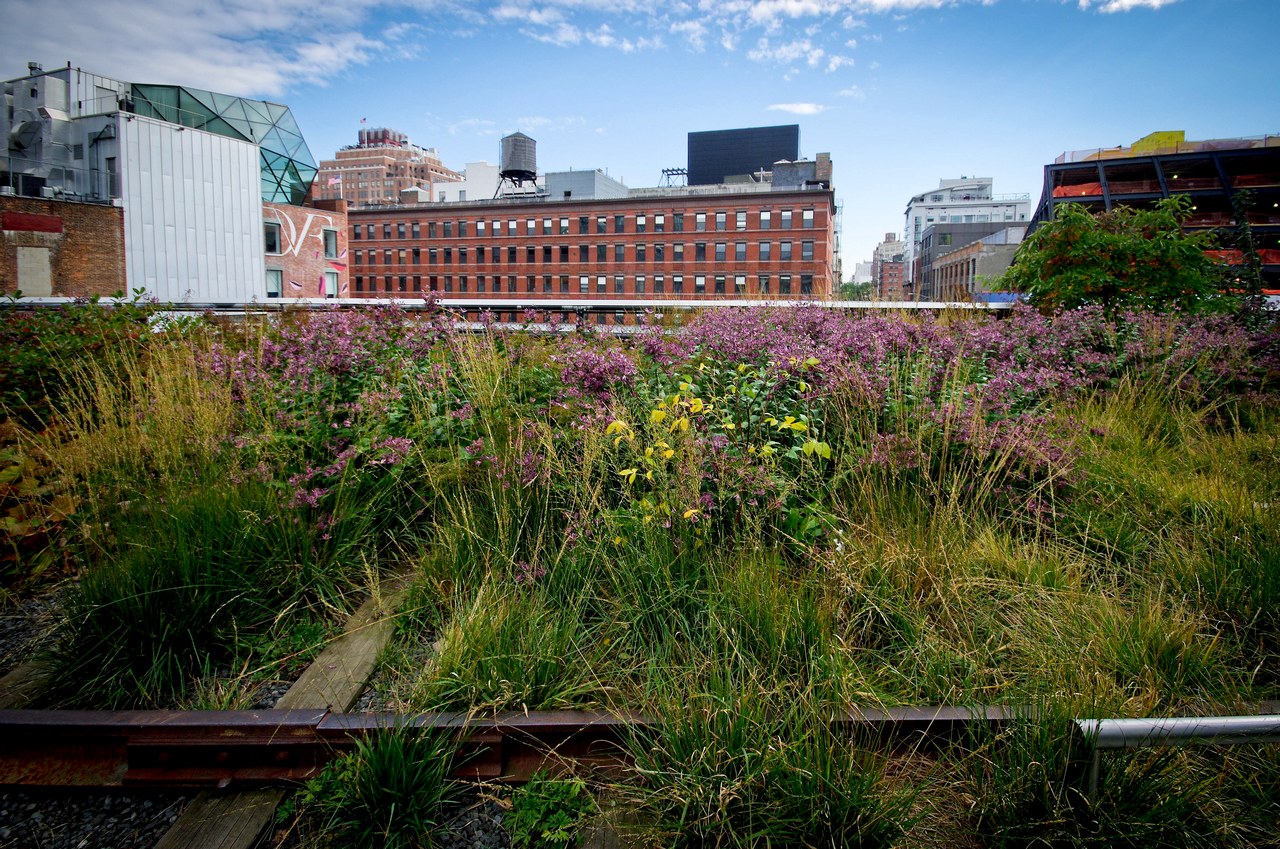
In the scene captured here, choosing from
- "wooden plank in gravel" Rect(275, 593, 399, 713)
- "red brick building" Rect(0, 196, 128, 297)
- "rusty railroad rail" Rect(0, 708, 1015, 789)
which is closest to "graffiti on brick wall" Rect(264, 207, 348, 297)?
"red brick building" Rect(0, 196, 128, 297)

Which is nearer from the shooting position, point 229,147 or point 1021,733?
point 1021,733

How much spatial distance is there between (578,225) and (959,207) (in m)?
108

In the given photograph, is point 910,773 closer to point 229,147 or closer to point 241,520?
point 241,520

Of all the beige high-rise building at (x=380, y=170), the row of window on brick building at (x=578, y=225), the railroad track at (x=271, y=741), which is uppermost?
the beige high-rise building at (x=380, y=170)

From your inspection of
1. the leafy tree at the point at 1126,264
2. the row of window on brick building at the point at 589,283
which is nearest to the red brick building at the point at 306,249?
the row of window on brick building at the point at 589,283

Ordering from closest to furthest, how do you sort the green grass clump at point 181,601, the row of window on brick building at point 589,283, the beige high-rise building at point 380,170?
the green grass clump at point 181,601 < the row of window on brick building at point 589,283 < the beige high-rise building at point 380,170

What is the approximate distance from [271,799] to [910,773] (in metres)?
2.23

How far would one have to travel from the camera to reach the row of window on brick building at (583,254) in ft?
224

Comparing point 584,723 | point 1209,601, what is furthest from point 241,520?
point 1209,601

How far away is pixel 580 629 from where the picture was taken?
2.93 meters

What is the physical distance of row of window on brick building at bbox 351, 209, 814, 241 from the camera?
67750 mm

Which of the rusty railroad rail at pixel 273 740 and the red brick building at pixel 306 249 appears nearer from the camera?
the rusty railroad rail at pixel 273 740

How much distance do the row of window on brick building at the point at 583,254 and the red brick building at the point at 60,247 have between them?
45923 mm

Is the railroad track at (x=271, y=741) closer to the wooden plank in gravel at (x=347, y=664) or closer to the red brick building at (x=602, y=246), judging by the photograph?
the wooden plank in gravel at (x=347, y=664)
